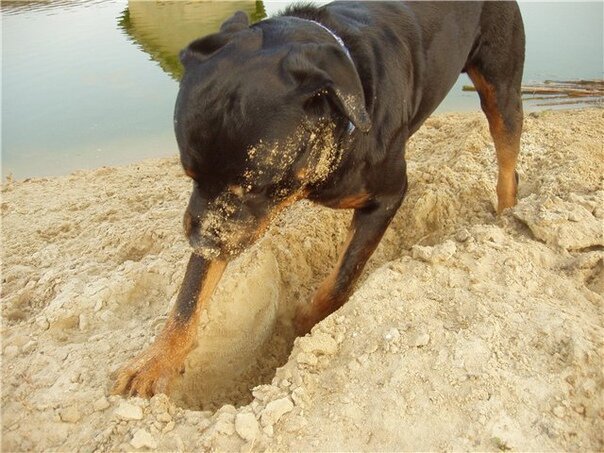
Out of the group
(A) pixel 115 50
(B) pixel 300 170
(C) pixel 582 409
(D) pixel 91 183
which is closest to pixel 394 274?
(B) pixel 300 170

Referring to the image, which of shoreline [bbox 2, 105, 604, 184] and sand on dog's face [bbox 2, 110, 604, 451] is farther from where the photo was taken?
shoreline [bbox 2, 105, 604, 184]

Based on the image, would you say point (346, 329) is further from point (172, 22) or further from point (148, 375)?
point (172, 22)

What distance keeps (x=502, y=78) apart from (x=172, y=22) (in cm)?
1019

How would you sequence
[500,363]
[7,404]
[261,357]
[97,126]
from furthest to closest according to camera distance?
[97,126], [261,357], [7,404], [500,363]

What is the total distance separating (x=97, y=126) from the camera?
7.97 meters

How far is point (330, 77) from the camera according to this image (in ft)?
8.27

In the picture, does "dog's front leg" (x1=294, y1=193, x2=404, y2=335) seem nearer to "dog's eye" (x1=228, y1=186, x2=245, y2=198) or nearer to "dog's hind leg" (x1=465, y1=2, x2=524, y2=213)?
"dog's eye" (x1=228, y1=186, x2=245, y2=198)

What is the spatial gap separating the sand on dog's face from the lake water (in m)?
2.76

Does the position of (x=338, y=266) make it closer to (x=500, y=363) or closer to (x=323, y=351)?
(x=323, y=351)

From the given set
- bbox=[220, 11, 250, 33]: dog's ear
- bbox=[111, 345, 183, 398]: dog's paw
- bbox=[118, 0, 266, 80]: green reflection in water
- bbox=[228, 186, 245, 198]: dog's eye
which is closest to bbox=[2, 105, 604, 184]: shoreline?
bbox=[118, 0, 266, 80]: green reflection in water

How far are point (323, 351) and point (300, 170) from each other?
89 cm

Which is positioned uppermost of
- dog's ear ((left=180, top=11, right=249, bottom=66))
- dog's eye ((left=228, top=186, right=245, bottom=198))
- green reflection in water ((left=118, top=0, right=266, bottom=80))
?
dog's ear ((left=180, top=11, right=249, bottom=66))

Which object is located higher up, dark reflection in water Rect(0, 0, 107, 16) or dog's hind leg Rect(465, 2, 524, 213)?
dog's hind leg Rect(465, 2, 524, 213)

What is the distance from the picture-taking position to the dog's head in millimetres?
2445
